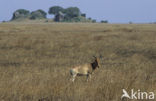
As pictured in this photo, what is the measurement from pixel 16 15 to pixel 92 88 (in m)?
141

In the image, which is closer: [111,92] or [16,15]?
[111,92]

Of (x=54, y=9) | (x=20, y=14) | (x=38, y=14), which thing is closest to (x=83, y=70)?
(x=38, y=14)

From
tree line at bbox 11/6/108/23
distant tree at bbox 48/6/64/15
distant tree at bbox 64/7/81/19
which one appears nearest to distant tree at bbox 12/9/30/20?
tree line at bbox 11/6/108/23

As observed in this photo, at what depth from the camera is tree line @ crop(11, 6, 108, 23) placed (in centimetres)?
13550

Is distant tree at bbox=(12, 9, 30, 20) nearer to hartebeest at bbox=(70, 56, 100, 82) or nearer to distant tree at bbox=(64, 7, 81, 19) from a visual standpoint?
distant tree at bbox=(64, 7, 81, 19)

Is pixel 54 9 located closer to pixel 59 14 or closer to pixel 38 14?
pixel 38 14

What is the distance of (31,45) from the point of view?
24609mm

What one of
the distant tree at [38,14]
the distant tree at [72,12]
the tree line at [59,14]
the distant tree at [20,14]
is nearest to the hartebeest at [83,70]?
the tree line at [59,14]

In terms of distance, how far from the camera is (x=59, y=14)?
134875 millimetres

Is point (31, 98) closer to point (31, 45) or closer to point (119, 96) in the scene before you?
point (119, 96)

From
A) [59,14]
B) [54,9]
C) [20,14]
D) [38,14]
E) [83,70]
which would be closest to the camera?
[83,70]

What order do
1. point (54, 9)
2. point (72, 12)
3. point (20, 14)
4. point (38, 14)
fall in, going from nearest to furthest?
point (38, 14) < point (20, 14) < point (72, 12) < point (54, 9)

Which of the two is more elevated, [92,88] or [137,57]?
[92,88]

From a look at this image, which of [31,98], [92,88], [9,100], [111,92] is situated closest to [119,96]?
[111,92]
